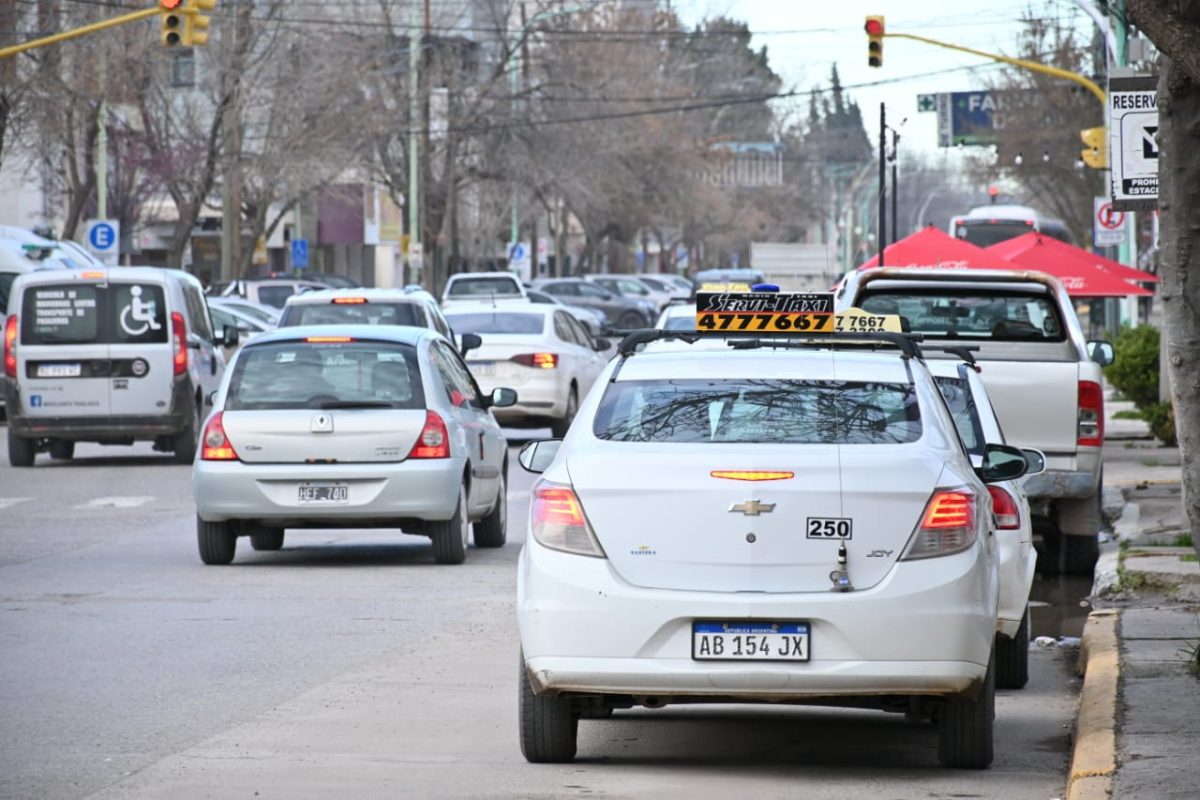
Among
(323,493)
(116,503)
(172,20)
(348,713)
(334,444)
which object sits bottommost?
(116,503)

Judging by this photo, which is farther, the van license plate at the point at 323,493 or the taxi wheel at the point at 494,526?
the taxi wheel at the point at 494,526

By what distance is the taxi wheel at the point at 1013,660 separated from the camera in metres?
10.3

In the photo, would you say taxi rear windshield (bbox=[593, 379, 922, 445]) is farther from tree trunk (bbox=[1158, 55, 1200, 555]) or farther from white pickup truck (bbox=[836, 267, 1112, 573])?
white pickup truck (bbox=[836, 267, 1112, 573])

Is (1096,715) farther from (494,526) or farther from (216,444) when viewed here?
(494,526)

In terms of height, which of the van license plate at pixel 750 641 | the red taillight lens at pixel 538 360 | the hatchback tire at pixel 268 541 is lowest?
the hatchback tire at pixel 268 541

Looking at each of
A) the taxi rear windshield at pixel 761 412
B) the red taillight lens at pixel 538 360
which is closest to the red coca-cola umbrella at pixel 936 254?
the red taillight lens at pixel 538 360

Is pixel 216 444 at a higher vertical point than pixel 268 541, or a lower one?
higher

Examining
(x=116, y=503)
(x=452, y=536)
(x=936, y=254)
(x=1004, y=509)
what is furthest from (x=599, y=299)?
(x=1004, y=509)

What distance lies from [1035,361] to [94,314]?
11.9 metres

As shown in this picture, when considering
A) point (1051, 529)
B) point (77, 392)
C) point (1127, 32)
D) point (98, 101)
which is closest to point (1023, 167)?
point (98, 101)

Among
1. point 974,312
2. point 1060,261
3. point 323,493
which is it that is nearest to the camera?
point 323,493

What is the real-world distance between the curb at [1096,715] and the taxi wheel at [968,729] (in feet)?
1.07

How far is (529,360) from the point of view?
2658 centimetres

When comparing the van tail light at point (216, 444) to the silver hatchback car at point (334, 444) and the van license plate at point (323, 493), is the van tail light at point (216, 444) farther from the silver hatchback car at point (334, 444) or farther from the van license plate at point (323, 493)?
the van license plate at point (323, 493)
